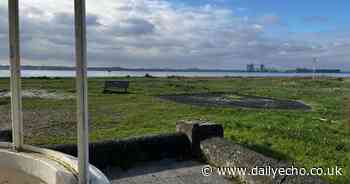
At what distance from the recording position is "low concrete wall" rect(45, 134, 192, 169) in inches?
221

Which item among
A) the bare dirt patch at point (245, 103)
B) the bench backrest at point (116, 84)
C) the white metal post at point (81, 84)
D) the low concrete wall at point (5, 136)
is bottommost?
the bare dirt patch at point (245, 103)

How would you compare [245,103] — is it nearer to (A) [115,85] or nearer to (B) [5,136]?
(A) [115,85]

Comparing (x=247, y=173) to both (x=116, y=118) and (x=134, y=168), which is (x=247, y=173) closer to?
(x=134, y=168)

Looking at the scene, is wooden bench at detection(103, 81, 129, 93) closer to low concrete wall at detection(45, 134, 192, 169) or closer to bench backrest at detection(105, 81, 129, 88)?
bench backrest at detection(105, 81, 129, 88)

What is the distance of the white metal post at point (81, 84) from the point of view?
213 centimetres

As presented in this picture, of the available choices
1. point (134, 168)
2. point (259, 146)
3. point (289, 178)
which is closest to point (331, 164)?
point (259, 146)

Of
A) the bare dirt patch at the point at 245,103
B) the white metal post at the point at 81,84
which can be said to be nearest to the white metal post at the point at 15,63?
the white metal post at the point at 81,84

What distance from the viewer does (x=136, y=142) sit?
19.7 ft

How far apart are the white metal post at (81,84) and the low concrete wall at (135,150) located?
3229 mm

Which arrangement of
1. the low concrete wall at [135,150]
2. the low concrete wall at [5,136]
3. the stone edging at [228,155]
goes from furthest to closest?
the low concrete wall at [5,136]
the low concrete wall at [135,150]
the stone edging at [228,155]

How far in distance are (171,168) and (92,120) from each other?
543 centimetres

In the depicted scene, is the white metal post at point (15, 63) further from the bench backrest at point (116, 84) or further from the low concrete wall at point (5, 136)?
the bench backrest at point (116, 84)

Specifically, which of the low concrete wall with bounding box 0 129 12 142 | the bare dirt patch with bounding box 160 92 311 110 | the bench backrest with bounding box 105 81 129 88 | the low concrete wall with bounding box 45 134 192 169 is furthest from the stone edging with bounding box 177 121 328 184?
the bench backrest with bounding box 105 81 129 88

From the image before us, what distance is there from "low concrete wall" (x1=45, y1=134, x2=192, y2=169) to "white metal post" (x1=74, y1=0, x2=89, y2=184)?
323cm
